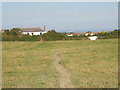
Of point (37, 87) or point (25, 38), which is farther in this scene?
point (25, 38)

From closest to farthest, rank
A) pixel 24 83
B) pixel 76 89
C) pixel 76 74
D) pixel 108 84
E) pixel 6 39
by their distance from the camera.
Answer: pixel 76 89 < pixel 108 84 < pixel 24 83 < pixel 76 74 < pixel 6 39

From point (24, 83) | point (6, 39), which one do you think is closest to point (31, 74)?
point (24, 83)

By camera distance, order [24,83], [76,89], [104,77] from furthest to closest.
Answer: [104,77] < [24,83] < [76,89]

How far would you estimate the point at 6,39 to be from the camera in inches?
1471

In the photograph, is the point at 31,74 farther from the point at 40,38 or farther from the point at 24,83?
the point at 40,38

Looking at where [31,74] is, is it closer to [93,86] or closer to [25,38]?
[93,86]

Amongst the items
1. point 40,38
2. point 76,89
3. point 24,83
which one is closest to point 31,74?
point 24,83

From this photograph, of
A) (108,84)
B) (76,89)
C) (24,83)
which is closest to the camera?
(76,89)

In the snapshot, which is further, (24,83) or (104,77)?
(104,77)

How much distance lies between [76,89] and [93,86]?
0.51 metres

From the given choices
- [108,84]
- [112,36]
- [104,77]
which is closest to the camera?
[108,84]

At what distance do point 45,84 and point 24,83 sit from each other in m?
0.67

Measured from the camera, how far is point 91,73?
6.88 meters

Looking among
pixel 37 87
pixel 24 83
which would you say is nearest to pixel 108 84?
pixel 37 87
